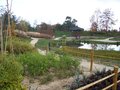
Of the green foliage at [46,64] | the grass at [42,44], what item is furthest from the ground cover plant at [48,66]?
the grass at [42,44]

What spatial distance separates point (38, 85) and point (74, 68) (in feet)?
7.20

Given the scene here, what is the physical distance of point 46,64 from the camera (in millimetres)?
10945

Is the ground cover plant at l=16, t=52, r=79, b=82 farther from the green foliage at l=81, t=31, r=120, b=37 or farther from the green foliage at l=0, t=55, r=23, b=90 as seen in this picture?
the green foliage at l=81, t=31, r=120, b=37

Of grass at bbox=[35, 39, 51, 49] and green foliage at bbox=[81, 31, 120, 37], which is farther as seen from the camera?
green foliage at bbox=[81, 31, 120, 37]

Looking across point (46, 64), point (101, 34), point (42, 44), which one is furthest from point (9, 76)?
point (101, 34)

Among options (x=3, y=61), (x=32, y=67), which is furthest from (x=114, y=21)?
(x=3, y=61)

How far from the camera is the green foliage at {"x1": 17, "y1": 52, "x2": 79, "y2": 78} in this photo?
10.5 meters

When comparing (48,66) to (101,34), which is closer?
(48,66)

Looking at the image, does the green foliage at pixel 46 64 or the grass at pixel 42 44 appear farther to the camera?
the grass at pixel 42 44

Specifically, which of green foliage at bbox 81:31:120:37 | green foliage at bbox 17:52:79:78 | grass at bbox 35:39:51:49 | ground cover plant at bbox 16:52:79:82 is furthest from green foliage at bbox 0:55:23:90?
green foliage at bbox 81:31:120:37

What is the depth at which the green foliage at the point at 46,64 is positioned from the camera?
10527 millimetres

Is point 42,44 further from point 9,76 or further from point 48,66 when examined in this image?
point 9,76

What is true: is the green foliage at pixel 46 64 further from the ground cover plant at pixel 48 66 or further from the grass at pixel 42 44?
the grass at pixel 42 44

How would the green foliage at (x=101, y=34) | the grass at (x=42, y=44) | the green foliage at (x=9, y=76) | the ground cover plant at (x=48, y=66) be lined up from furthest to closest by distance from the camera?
the green foliage at (x=101, y=34) < the grass at (x=42, y=44) < the ground cover plant at (x=48, y=66) < the green foliage at (x=9, y=76)
